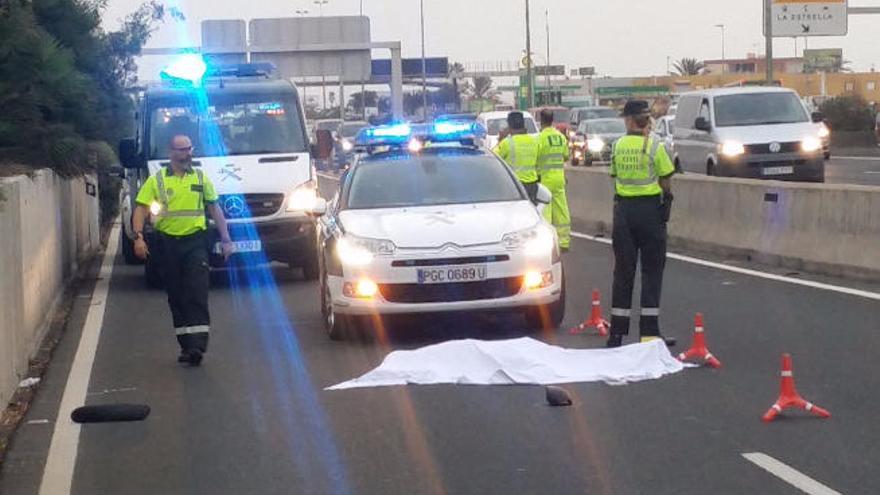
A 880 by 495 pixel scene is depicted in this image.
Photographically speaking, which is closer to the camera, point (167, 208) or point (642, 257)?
point (642, 257)

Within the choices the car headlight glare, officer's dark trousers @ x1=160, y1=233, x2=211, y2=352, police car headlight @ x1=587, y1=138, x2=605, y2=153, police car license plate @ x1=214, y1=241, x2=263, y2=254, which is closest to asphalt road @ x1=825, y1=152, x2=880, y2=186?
the car headlight glare

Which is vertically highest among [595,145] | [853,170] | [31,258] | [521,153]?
[521,153]

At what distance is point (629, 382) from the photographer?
10.2 metres

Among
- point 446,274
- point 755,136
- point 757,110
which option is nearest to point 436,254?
point 446,274

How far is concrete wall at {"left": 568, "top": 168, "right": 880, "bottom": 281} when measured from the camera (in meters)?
16.0

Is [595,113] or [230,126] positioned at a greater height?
[230,126]

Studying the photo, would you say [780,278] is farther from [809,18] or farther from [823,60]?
[823,60]

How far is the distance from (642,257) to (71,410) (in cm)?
431

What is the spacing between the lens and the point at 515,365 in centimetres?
1058

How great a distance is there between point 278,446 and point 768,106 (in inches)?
858

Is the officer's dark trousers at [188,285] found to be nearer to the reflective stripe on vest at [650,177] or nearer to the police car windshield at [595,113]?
the reflective stripe on vest at [650,177]

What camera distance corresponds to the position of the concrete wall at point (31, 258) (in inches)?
411

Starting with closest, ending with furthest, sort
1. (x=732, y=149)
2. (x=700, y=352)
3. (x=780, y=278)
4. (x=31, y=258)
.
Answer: (x=700, y=352)
(x=31, y=258)
(x=780, y=278)
(x=732, y=149)

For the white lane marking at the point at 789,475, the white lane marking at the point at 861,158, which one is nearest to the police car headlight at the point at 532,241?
the white lane marking at the point at 789,475
